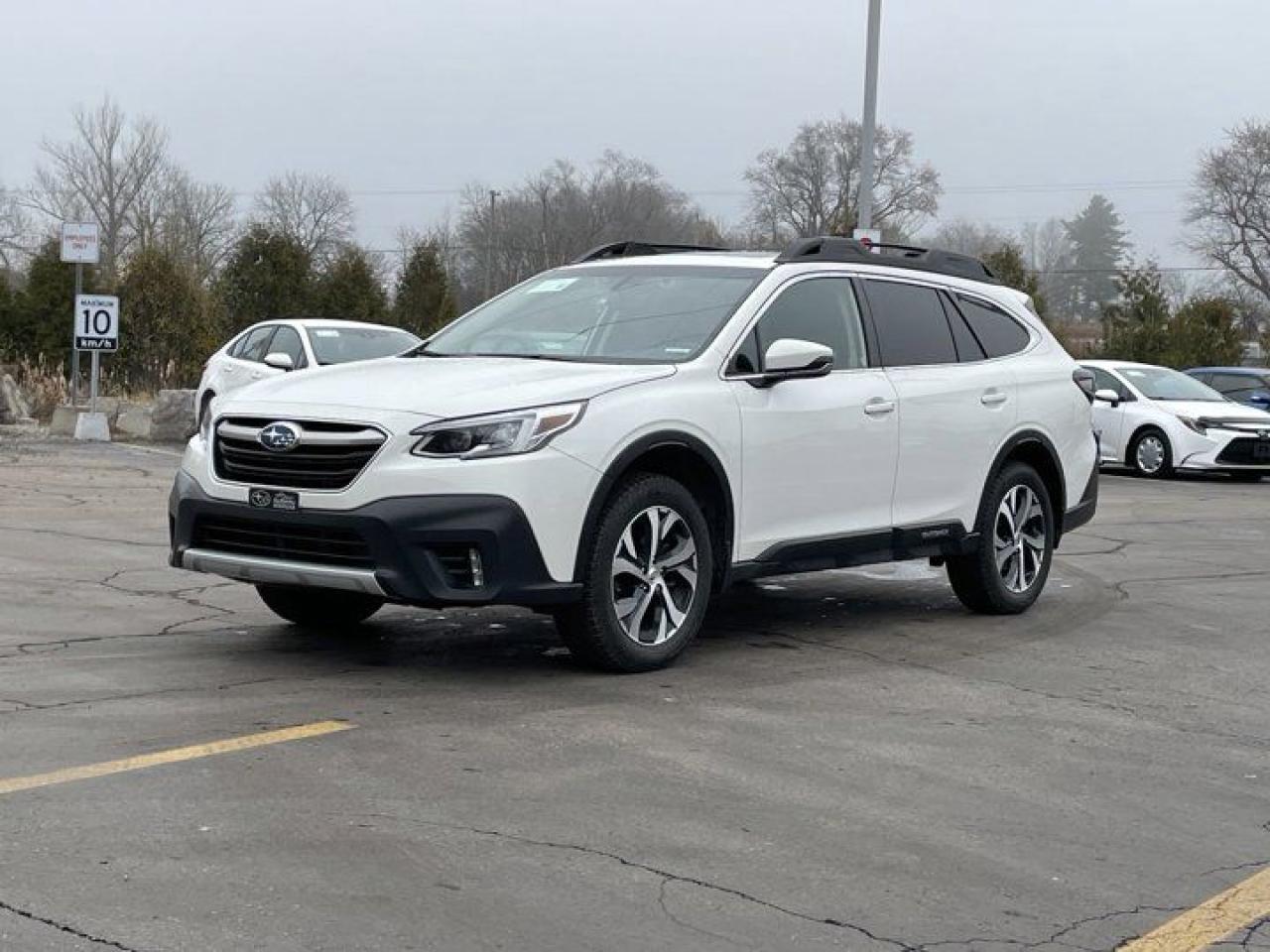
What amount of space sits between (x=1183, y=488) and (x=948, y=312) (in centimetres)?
1236

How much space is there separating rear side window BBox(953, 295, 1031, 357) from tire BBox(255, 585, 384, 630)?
350 cm

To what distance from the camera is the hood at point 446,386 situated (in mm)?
6770

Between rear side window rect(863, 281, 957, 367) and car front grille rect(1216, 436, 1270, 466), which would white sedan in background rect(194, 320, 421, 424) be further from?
car front grille rect(1216, 436, 1270, 466)

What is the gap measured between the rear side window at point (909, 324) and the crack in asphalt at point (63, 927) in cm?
541

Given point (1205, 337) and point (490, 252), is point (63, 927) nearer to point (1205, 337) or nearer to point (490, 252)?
point (1205, 337)

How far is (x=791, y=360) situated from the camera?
7.53m

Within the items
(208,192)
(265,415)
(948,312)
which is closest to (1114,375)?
(948,312)

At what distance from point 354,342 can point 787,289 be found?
35.5 feet

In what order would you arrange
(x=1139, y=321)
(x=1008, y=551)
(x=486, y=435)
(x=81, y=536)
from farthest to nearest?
(x=1139, y=321)
(x=81, y=536)
(x=1008, y=551)
(x=486, y=435)

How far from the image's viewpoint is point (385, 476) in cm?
659

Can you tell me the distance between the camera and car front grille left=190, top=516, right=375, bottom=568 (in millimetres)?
6648

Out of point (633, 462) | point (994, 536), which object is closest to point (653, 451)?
point (633, 462)

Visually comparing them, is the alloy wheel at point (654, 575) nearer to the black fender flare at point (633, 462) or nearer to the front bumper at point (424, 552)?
the black fender flare at point (633, 462)

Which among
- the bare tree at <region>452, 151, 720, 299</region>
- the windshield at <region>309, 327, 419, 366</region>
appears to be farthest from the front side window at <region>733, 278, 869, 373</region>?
the bare tree at <region>452, 151, 720, 299</region>
